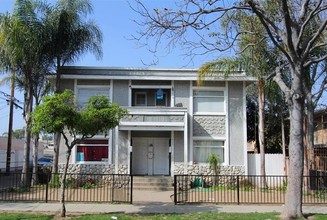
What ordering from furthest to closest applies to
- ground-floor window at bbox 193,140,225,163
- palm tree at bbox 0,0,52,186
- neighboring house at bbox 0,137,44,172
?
neighboring house at bbox 0,137,44,172 < ground-floor window at bbox 193,140,225,163 < palm tree at bbox 0,0,52,186

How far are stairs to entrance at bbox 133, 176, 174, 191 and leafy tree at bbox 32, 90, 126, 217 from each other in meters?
9.15

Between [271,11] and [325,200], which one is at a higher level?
[271,11]

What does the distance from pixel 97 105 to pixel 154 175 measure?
11.9 meters

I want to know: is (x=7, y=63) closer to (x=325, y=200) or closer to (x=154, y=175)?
(x=154, y=175)

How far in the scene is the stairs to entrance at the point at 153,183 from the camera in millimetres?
22266

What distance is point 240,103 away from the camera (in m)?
24.5

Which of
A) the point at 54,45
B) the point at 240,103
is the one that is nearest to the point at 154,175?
the point at 240,103

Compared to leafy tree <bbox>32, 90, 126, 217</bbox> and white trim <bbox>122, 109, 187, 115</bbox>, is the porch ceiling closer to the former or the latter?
white trim <bbox>122, 109, 187, 115</bbox>

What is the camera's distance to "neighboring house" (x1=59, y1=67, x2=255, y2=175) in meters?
23.7

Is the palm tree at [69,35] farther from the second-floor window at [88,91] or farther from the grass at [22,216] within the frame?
the grass at [22,216]

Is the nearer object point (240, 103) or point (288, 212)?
point (288, 212)

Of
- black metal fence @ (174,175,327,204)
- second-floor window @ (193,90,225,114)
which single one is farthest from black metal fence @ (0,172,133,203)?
second-floor window @ (193,90,225,114)

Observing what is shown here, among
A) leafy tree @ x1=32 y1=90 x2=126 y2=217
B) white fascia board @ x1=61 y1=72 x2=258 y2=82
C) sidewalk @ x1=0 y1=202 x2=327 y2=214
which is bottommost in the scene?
sidewalk @ x1=0 y1=202 x2=327 y2=214

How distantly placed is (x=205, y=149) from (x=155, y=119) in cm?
352
